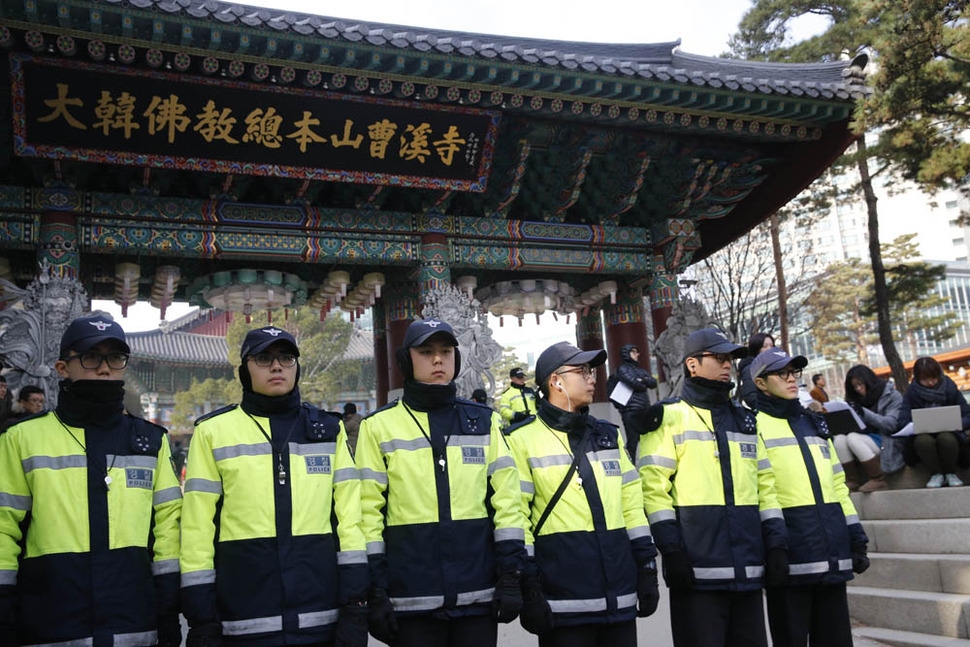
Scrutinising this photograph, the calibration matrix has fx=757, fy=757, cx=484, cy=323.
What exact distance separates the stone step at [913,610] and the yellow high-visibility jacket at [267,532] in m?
4.11

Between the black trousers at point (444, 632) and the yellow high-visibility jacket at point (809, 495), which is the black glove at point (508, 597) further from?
the yellow high-visibility jacket at point (809, 495)

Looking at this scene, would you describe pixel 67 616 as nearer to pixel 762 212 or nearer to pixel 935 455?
pixel 935 455

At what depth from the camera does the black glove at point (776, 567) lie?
3660 mm

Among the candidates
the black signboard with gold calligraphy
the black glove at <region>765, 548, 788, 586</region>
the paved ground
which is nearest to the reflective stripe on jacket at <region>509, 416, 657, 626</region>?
the black glove at <region>765, 548, 788, 586</region>

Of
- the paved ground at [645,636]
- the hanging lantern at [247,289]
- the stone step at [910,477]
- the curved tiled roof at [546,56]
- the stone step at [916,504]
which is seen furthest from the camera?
the hanging lantern at [247,289]

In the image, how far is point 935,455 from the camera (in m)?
6.05

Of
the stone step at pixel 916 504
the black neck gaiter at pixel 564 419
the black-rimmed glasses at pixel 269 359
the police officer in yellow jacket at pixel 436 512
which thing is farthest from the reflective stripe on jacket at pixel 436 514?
the stone step at pixel 916 504

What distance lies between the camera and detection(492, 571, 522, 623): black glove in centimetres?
295

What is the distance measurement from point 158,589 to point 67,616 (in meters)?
0.35

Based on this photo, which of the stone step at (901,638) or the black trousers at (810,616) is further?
the stone step at (901,638)

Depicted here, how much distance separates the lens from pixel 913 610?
5.14m

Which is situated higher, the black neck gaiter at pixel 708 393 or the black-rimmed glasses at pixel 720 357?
the black-rimmed glasses at pixel 720 357

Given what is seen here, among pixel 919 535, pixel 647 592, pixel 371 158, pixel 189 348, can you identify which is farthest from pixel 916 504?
pixel 189 348

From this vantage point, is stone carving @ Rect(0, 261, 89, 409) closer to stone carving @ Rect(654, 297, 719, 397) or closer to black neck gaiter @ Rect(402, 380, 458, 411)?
black neck gaiter @ Rect(402, 380, 458, 411)
